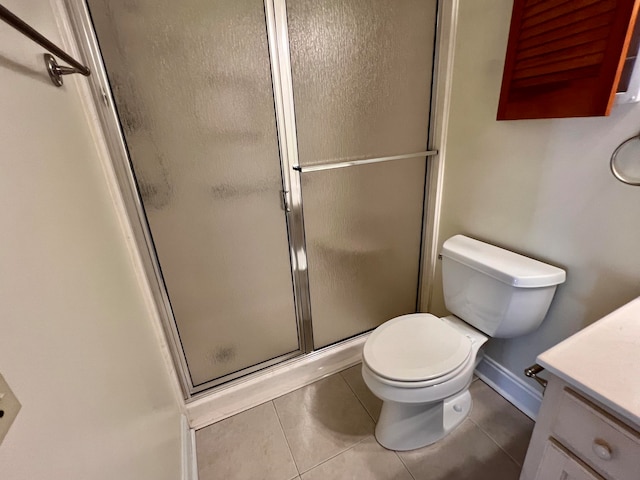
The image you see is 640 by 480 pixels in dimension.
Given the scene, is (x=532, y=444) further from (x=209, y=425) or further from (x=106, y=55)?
(x=106, y=55)

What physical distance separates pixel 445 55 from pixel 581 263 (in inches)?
41.9

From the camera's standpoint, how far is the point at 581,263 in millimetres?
1144

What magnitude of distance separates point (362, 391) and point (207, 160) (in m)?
1.36

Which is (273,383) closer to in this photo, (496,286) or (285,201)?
(285,201)

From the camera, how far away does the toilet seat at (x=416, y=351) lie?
1.13 metres

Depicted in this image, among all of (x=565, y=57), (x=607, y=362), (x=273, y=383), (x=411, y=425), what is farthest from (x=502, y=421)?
(x=565, y=57)

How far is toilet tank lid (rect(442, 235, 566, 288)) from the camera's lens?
1.16 m

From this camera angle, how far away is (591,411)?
2.02ft

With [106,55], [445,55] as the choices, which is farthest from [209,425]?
[445,55]

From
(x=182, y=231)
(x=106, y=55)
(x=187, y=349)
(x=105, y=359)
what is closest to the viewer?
(x=105, y=359)

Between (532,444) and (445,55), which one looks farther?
(445,55)

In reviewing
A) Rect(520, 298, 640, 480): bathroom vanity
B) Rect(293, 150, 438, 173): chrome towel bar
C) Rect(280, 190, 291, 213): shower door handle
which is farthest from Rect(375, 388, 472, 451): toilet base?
Rect(293, 150, 438, 173): chrome towel bar

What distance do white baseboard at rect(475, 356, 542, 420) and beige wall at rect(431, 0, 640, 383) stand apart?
0.15 ft

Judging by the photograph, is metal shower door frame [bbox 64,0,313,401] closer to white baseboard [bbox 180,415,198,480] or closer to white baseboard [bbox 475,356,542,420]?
white baseboard [bbox 180,415,198,480]
